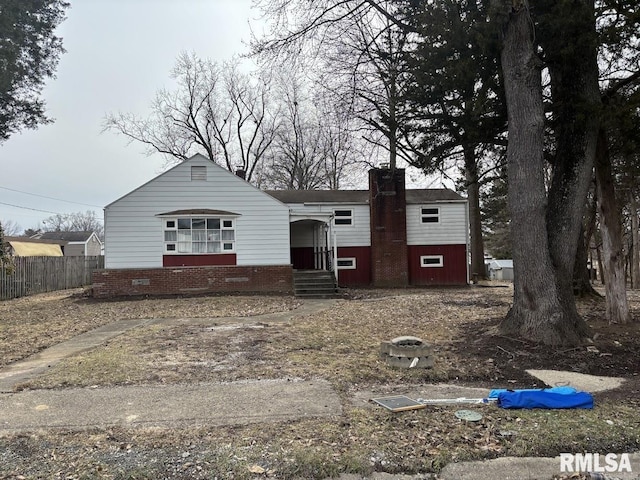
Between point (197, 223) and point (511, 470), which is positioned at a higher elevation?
→ point (197, 223)

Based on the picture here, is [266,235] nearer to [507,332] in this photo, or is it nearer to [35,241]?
[507,332]

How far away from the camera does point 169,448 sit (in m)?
3.80

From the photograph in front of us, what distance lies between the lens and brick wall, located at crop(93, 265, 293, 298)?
17.9 m

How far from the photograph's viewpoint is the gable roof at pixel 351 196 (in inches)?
891

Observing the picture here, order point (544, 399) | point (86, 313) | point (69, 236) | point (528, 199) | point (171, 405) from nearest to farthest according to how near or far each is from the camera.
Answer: point (544, 399) < point (171, 405) < point (528, 199) < point (86, 313) < point (69, 236)

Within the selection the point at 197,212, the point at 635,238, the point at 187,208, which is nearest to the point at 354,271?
the point at 197,212

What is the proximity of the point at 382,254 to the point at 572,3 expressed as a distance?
50.0 ft

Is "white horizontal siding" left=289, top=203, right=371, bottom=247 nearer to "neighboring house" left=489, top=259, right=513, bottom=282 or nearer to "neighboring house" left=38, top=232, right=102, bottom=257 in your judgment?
"neighboring house" left=489, top=259, right=513, bottom=282

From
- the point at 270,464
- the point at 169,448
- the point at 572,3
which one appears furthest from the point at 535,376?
the point at 572,3

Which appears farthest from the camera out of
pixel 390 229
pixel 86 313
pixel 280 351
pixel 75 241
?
pixel 75 241

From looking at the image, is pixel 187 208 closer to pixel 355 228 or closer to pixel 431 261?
pixel 355 228

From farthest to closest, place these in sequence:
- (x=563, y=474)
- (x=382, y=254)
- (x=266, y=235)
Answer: (x=382, y=254) → (x=266, y=235) → (x=563, y=474)

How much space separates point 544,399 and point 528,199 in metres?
4.06

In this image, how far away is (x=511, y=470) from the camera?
3441 millimetres
